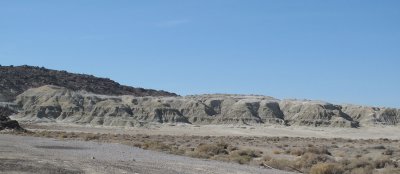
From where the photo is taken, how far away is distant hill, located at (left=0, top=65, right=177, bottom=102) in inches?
5861

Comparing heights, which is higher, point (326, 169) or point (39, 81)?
point (39, 81)

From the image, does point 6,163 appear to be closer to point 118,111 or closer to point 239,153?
point 239,153

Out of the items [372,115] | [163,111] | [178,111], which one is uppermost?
[372,115]

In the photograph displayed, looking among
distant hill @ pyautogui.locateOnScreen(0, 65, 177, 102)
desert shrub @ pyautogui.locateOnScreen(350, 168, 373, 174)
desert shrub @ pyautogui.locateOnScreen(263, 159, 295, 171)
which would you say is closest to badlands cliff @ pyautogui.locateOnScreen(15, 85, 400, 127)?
distant hill @ pyautogui.locateOnScreen(0, 65, 177, 102)

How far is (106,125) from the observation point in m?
112

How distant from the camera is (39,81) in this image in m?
173

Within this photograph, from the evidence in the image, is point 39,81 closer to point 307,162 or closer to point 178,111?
point 178,111

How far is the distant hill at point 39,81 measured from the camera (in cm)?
14888

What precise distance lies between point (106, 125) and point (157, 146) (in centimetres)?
7546

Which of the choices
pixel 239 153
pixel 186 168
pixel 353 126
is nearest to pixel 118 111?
pixel 353 126

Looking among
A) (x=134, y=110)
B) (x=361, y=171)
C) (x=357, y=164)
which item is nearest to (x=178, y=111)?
(x=134, y=110)

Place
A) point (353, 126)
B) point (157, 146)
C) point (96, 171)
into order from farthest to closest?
point (353, 126), point (157, 146), point (96, 171)

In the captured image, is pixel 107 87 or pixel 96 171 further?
pixel 107 87

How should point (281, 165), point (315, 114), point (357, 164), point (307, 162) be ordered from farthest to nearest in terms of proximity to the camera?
point (315, 114), point (307, 162), point (357, 164), point (281, 165)
